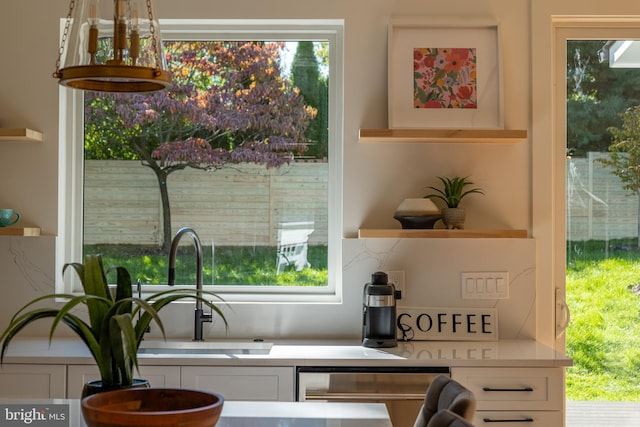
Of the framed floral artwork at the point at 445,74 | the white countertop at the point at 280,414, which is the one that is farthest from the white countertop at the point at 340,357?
the framed floral artwork at the point at 445,74

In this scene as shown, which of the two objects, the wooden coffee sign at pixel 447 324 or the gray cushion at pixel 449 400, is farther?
the wooden coffee sign at pixel 447 324

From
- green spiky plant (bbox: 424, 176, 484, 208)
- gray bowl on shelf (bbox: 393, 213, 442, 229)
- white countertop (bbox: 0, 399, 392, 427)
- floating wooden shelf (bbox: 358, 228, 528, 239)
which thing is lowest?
white countertop (bbox: 0, 399, 392, 427)

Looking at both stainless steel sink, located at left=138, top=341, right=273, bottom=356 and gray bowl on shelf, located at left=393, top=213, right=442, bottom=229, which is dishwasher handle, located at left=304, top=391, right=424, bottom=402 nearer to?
stainless steel sink, located at left=138, top=341, right=273, bottom=356

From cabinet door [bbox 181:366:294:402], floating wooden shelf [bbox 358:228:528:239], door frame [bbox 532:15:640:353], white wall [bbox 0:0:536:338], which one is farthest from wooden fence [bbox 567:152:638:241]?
cabinet door [bbox 181:366:294:402]

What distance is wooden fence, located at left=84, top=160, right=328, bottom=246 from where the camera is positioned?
404cm

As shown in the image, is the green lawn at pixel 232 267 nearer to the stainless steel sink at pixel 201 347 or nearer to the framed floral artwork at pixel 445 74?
the stainless steel sink at pixel 201 347

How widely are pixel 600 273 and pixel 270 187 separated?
Answer: 158cm

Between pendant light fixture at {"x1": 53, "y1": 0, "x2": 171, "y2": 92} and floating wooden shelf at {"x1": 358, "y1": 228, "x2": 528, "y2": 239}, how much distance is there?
1777mm

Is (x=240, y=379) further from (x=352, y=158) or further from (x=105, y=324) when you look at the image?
(x=105, y=324)

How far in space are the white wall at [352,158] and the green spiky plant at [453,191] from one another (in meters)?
0.05

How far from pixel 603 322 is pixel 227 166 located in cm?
188

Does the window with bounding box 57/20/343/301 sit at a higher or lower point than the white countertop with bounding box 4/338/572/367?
higher

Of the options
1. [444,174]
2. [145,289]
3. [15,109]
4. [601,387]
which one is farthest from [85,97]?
[601,387]

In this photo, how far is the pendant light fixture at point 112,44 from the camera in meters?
1.97
